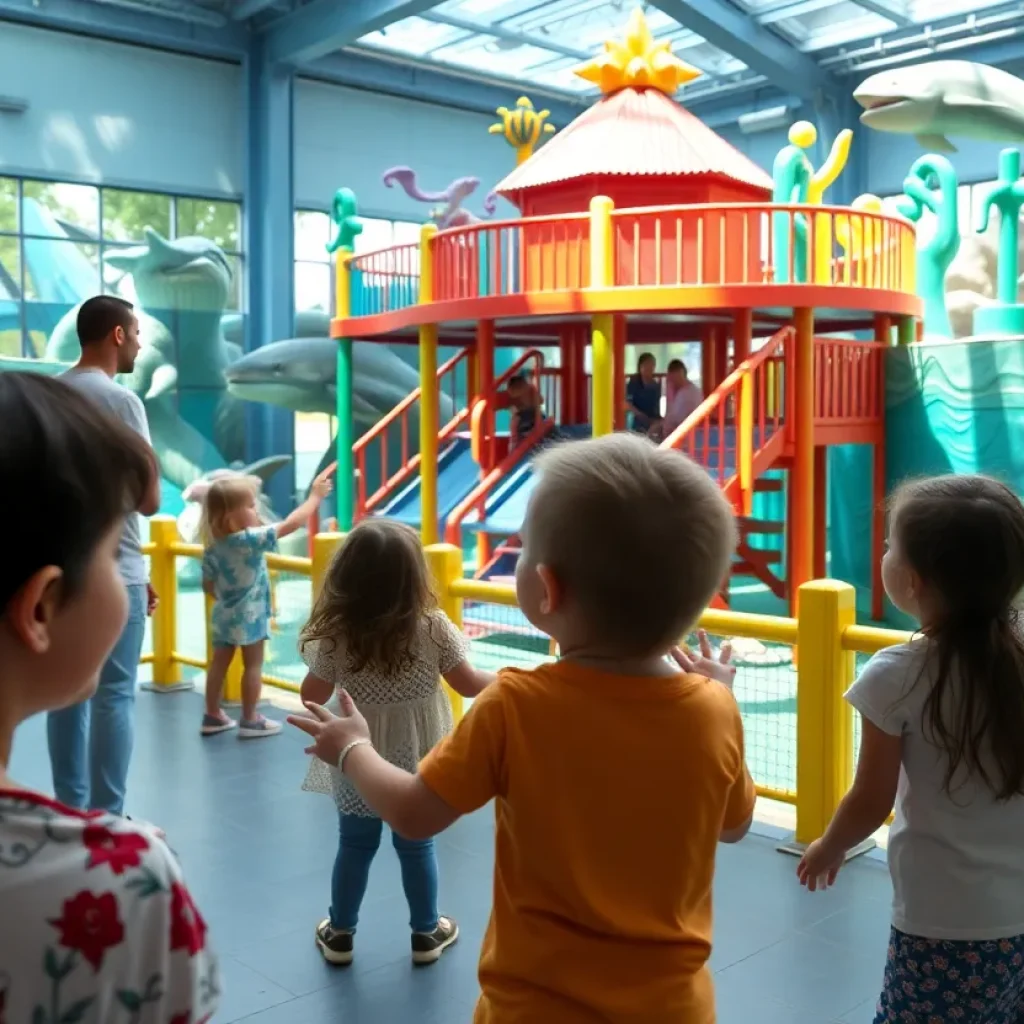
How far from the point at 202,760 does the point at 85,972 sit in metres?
4.30

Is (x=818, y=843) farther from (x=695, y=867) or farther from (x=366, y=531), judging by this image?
(x=366, y=531)

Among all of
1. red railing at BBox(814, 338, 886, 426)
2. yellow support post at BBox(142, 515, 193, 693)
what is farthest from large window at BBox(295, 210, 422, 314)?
yellow support post at BBox(142, 515, 193, 693)

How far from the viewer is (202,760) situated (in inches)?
199

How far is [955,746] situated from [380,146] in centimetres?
1888

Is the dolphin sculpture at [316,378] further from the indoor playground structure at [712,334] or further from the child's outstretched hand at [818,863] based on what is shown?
the child's outstretched hand at [818,863]

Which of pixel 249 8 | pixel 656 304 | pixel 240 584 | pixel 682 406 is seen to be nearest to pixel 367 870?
pixel 240 584

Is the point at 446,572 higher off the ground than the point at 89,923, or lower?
lower

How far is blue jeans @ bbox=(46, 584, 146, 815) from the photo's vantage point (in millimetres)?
3752

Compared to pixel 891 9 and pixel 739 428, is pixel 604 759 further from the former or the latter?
pixel 891 9

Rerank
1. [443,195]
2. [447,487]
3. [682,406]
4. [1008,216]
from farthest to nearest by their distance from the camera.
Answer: [443,195], [447,487], [1008,216], [682,406]

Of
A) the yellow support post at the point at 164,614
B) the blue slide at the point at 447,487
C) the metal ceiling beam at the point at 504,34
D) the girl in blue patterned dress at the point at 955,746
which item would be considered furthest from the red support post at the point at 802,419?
the metal ceiling beam at the point at 504,34

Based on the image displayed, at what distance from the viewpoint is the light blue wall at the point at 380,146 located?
739 inches

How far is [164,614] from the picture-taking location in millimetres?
6453

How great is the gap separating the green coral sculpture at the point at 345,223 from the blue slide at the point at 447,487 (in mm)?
2275
